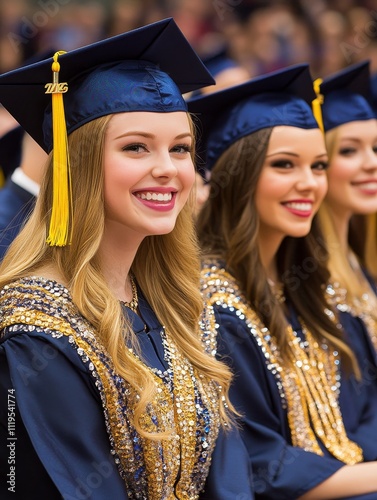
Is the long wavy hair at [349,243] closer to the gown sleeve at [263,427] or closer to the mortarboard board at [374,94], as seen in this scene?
the mortarboard board at [374,94]

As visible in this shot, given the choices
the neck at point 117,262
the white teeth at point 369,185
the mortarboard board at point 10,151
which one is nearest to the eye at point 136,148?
the neck at point 117,262

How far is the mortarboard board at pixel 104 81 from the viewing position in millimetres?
2029

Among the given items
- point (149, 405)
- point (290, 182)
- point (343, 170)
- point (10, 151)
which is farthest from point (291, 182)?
point (10, 151)

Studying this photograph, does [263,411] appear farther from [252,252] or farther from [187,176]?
[187,176]

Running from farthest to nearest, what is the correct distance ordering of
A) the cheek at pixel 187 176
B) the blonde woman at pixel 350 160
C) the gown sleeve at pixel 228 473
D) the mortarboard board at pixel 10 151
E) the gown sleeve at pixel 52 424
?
the mortarboard board at pixel 10 151
the blonde woman at pixel 350 160
the gown sleeve at pixel 228 473
the cheek at pixel 187 176
the gown sleeve at pixel 52 424

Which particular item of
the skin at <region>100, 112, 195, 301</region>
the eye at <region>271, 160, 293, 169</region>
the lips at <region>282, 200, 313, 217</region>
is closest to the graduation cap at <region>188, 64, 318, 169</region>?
the eye at <region>271, 160, 293, 169</region>

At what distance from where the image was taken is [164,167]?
2.06 metres

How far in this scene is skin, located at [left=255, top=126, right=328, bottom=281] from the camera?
9.18ft

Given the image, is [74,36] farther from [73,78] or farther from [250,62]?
[73,78]

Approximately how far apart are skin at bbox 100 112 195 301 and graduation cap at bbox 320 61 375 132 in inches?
52.0

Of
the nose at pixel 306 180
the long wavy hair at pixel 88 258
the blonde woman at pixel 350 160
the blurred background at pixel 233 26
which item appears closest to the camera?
the long wavy hair at pixel 88 258

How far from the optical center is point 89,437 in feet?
6.28

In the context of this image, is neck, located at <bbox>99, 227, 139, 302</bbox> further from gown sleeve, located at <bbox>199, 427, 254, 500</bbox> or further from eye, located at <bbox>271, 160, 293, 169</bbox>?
eye, located at <bbox>271, 160, 293, 169</bbox>

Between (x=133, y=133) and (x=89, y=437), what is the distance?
2.30ft
